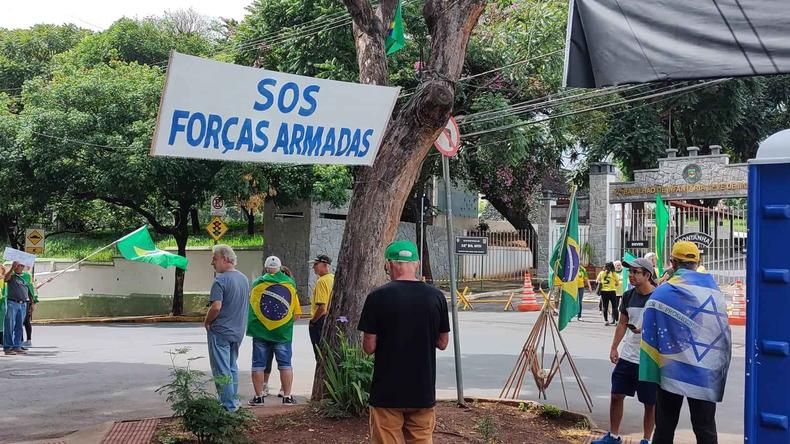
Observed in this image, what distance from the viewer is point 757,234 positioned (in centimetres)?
355

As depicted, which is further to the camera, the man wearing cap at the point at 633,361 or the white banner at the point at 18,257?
the white banner at the point at 18,257

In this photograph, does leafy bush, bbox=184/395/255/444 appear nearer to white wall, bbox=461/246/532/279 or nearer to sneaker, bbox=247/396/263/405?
sneaker, bbox=247/396/263/405

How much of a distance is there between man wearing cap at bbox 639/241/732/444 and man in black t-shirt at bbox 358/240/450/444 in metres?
1.63

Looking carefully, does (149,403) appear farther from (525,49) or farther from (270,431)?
(525,49)

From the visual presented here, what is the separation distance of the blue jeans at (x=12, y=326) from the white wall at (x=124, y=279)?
1534 centimetres

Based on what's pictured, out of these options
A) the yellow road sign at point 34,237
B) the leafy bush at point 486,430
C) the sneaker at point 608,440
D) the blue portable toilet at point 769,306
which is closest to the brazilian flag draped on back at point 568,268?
the sneaker at point 608,440

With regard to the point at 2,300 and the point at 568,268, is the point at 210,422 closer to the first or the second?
the point at 568,268

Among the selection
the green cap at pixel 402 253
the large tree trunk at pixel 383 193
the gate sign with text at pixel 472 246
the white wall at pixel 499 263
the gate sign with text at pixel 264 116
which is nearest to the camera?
the green cap at pixel 402 253

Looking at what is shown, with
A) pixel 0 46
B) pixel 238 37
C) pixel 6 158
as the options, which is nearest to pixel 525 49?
pixel 238 37

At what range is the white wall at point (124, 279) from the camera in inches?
1204

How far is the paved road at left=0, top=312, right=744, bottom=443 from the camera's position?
853 centimetres

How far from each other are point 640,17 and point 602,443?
4.50 meters

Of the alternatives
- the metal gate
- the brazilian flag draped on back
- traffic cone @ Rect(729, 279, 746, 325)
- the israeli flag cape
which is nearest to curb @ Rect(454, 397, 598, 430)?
the brazilian flag draped on back

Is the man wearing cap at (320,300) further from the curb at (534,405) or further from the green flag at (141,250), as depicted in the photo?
the green flag at (141,250)
